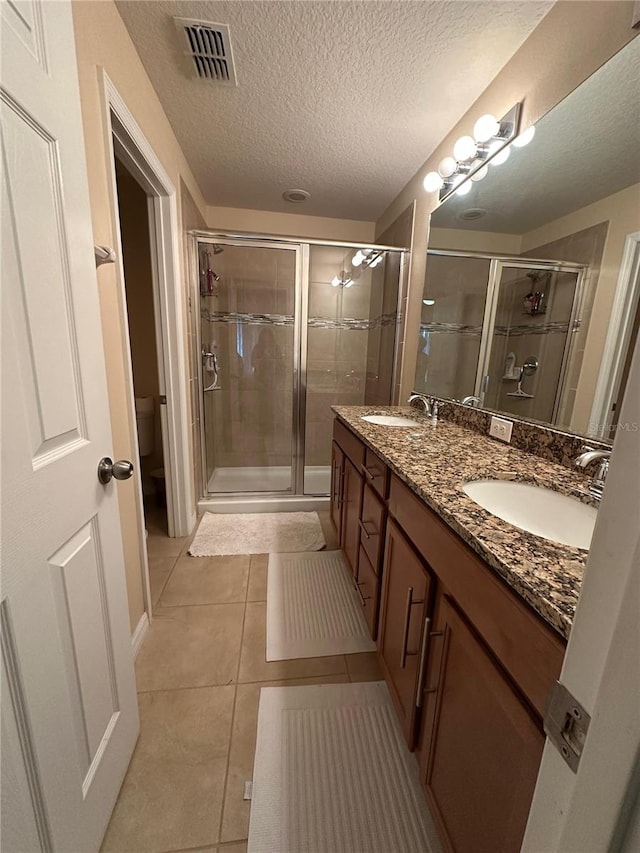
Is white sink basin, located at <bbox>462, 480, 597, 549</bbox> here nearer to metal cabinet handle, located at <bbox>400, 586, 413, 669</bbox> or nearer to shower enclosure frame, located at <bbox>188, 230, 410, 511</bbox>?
metal cabinet handle, located at <bbox>400, 586, 413, 669</bbox>

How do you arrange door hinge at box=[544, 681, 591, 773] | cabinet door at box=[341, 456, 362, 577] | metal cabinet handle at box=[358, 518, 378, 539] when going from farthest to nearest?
1. cabinet door at box=[341, 456, 362, 577]
2. metal cabinet handle at box=[358, 518, 378, 539]
3. door hinge at box=[544, 681, 591, 773]

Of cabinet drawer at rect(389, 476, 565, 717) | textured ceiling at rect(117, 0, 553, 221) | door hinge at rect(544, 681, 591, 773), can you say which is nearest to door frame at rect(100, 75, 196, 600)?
textured ceiling at rect(117, 0, 553, 221)

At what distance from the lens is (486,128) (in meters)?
1.40

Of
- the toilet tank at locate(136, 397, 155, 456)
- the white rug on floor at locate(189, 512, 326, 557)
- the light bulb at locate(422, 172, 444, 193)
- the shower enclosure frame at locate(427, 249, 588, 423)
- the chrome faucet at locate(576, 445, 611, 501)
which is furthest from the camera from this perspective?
the toilet tank at locate(136, 397, 155, 456)

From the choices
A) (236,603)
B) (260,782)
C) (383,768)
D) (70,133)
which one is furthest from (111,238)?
(383,768)

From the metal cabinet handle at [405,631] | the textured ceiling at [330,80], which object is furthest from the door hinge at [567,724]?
the textured ceiling at [330,80]

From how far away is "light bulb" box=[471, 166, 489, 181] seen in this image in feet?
4.94

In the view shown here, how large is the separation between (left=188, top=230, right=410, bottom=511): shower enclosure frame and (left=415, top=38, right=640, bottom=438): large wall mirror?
88 centimetres

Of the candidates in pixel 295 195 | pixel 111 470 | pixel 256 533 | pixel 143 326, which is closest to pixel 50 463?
pixel 111 470

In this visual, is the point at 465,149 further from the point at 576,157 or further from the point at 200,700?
the point at 200,700

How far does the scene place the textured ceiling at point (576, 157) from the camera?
935 mm

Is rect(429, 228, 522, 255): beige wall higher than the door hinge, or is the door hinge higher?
rect(429, 228, 522, 255): beige wall

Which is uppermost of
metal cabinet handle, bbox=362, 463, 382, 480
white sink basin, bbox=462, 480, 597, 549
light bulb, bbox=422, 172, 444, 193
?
light bulb, bbox=422, 172, 444, 193

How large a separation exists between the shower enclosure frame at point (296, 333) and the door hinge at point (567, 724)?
7.49ft
